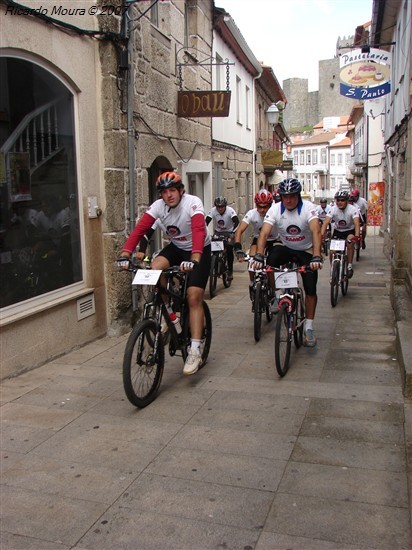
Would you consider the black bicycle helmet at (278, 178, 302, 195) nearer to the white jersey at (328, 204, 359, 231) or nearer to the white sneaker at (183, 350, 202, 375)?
the white sneaker at (183, 350, 202, 375)

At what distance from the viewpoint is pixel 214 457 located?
3.83 m

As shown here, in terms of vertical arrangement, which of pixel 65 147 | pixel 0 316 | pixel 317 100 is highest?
pixel 317 100

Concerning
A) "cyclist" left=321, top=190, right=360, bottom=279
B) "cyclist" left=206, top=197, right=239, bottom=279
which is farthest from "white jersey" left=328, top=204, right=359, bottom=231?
"cyclist" left=206, top=197, right=239, bottom=279

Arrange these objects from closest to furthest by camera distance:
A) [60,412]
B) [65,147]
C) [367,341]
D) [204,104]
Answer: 1. [60,412]
2. [65,147]
3. [367,341]
4. [204,104]

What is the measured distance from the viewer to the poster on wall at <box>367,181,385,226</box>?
19.8m

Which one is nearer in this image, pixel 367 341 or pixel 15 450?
pixel 15 450

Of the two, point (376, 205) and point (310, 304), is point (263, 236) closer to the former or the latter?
point (310, 304)

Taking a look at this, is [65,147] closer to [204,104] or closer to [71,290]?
[71,290]

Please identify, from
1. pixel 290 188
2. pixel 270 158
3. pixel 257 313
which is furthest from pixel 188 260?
pixel 270 158

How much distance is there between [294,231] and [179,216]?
1.37m

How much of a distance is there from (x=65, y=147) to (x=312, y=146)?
74948 millimetres

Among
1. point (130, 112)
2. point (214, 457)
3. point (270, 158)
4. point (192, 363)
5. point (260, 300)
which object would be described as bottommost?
point (214, 457)

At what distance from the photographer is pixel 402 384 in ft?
16.7

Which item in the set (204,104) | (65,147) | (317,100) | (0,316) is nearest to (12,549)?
(0,316)
